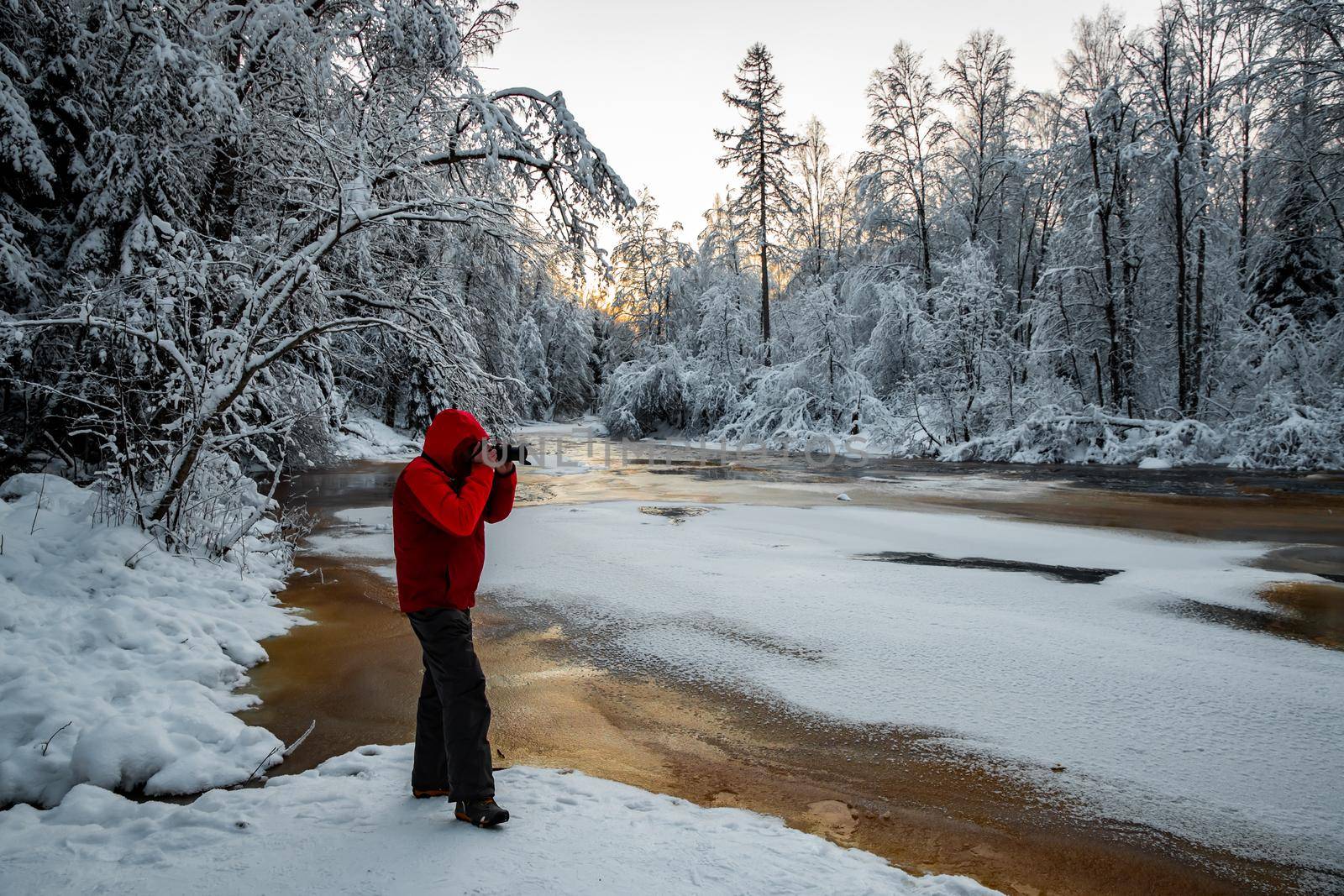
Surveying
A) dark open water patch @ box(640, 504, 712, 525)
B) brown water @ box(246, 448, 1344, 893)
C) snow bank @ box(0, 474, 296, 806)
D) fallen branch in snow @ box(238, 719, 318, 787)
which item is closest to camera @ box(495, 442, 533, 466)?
brown water @ box(246, 448, 1344, 893)

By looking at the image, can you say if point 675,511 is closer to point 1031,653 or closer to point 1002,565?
point 1002,565

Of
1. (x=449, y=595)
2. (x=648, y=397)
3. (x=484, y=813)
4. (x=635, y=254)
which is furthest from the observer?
(x=635, y=254)

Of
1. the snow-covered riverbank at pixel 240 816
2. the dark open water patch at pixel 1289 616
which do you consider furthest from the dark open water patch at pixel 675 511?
the snow-covered riverbank at pixel 240 816

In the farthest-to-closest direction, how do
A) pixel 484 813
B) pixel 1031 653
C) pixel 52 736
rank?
pixel 1031 653, pixel 52 736, pixel 484 813

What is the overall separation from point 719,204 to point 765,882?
119ft

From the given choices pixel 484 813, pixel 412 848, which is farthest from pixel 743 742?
pixel 412 848

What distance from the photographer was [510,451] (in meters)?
2.69

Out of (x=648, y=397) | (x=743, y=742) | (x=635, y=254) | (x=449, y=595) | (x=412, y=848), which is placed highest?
(x=635, y=254)

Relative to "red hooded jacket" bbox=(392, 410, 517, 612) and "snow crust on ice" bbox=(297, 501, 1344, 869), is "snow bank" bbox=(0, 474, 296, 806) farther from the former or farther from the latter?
"snow crust on ice" bbox=(297, 501, 1344, 869)

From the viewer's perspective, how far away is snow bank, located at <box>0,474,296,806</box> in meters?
2.86

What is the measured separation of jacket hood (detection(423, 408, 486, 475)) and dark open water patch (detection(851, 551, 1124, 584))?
16.9 feet

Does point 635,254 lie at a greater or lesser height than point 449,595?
greater

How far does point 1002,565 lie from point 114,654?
671 centimetres

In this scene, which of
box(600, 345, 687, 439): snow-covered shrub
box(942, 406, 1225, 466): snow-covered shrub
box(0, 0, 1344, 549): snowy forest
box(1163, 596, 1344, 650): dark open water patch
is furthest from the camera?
box(600, 345, 687, 439): snow-covered shrub
